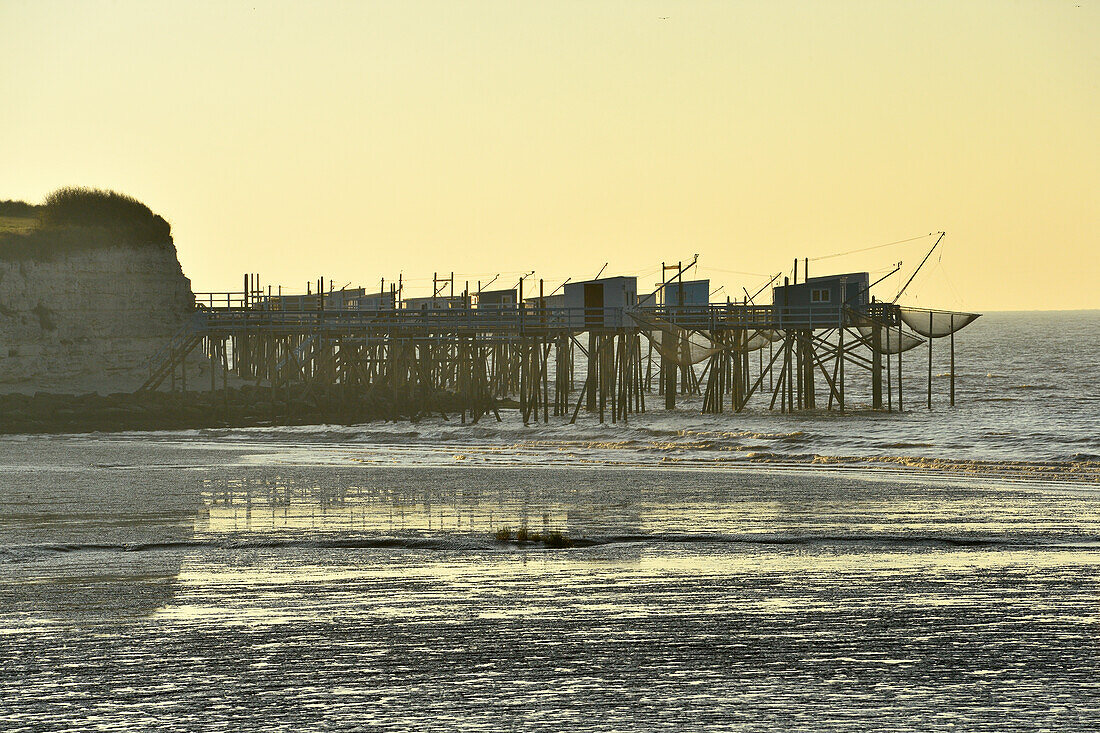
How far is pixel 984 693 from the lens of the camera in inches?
269

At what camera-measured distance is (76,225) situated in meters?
49.2

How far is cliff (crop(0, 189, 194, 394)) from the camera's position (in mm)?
44281

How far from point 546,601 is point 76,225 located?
44.6 metres

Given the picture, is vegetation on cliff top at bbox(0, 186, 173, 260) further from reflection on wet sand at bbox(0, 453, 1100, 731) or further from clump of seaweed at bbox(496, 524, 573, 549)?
clump of seaweed at bbox(496, 524, 573, 549)

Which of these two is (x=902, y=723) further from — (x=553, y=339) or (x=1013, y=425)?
(x=553, y=339)

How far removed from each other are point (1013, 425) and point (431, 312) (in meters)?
19.4

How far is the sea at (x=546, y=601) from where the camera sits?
6617 mm

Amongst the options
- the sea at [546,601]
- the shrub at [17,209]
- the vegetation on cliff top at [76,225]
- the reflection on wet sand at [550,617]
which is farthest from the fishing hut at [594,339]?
the reflection on wet sand at [550,617]

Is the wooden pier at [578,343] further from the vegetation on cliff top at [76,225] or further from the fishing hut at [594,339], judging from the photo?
the vegetation on cliff top at [76,225]

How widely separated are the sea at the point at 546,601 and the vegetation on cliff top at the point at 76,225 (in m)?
28.3

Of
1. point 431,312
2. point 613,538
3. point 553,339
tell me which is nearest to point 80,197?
point 431,312

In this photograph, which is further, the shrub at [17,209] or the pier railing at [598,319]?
the shrub at [17,209]

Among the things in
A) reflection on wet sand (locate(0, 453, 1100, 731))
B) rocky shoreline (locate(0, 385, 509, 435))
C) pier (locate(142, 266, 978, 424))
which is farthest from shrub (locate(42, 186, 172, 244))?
reflection on wet sand (locate(0, 453, 1100, 731))

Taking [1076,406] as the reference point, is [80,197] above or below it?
above
